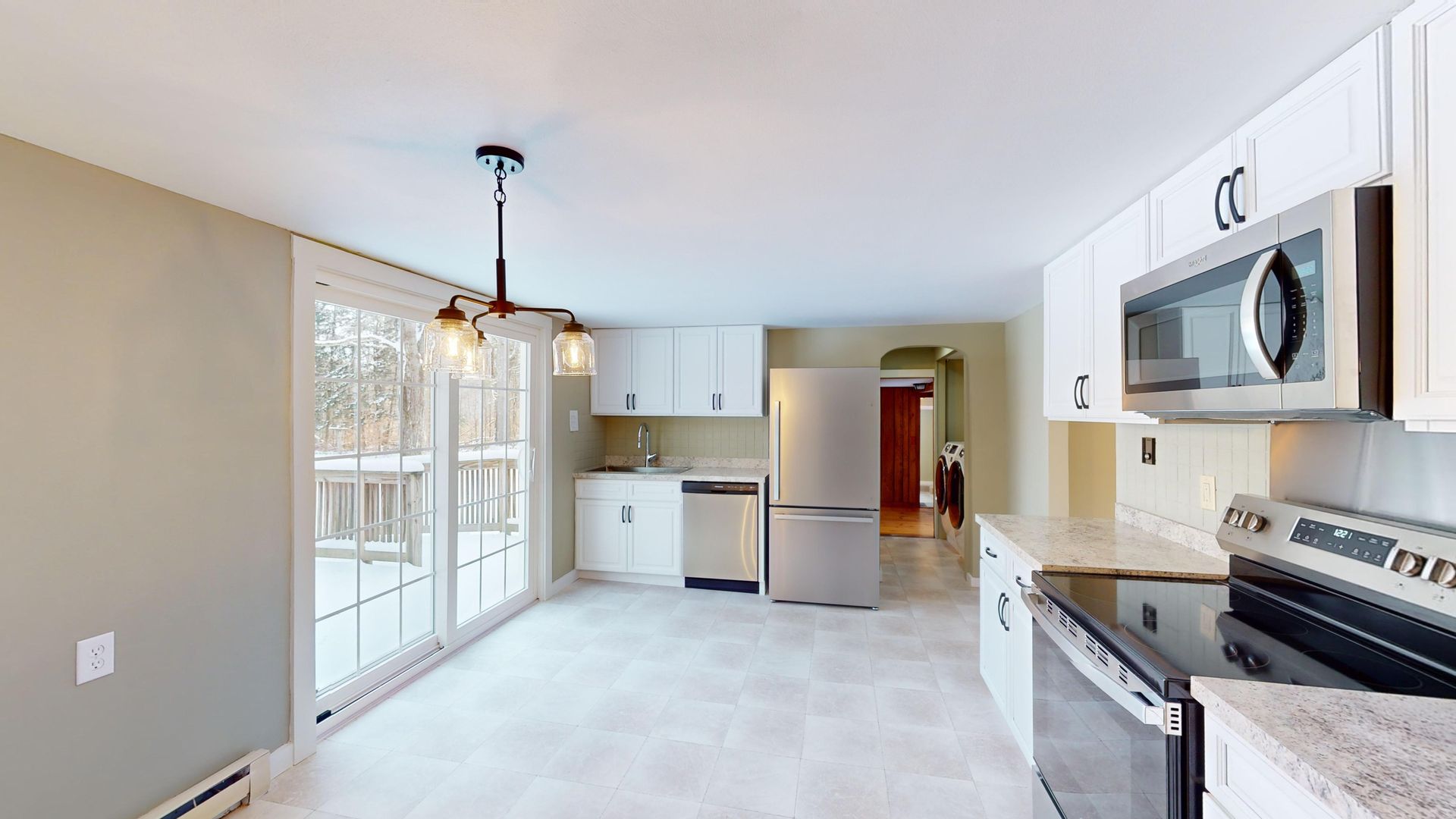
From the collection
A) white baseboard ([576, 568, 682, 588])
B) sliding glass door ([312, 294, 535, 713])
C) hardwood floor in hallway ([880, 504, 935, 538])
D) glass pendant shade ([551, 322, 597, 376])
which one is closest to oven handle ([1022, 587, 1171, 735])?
glass pendant shade ([551, 322, 597, 376])

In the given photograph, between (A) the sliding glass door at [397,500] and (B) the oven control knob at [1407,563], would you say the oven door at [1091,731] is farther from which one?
(A) the sliding glass door at [397,500]

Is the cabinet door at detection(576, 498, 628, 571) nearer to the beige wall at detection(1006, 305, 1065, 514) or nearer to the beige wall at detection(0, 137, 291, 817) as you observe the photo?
the beige wall at detection(0, 137, 291, 817)

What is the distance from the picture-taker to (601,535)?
14.8 ft

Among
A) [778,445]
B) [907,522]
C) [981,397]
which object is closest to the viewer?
[778,445]

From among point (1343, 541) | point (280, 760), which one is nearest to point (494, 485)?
point (280, 760)

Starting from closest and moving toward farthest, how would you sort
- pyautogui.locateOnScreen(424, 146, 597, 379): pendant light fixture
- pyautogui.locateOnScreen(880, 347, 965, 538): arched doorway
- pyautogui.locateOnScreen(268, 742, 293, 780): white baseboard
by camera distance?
pyautogui.locateOnScreen(424, 146, 597, 379): pendant light fixture, pyautogui.locateOnScreen(268, 742, 293, 780): white baseboard, pyautogui.locateOnScreen(880, 347, 965, 538): arched doorway

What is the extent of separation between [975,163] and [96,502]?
110 inches

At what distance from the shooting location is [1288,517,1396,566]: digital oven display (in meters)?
1.25

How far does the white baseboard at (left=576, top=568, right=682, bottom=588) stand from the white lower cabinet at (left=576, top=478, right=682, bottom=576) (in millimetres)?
43

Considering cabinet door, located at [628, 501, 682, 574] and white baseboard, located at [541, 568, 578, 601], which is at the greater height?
cabinet door, located at [628, 501, 682, 574]

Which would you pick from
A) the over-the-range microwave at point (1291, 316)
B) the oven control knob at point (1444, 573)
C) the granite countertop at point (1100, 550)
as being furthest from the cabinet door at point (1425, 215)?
the granite countertop at point (1100, 550)

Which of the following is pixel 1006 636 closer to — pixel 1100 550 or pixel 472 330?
pixel 1100 550

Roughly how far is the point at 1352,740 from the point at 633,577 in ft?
13.7

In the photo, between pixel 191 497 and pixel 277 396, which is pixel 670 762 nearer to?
pixel 191 497
